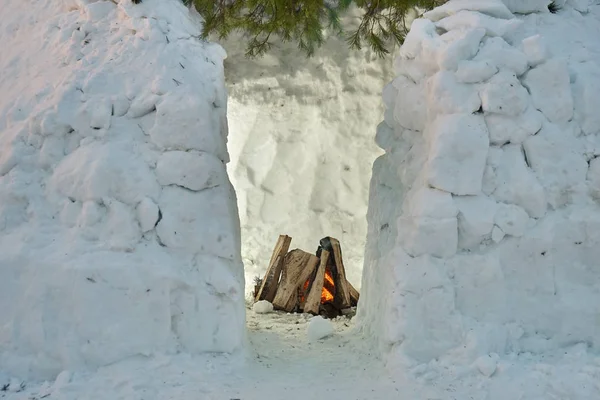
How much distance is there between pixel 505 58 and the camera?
11.2 ft

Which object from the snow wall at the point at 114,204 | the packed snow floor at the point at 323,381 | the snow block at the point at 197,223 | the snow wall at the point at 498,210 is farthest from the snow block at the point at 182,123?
the snow wall at the point at 498,210

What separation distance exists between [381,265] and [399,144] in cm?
82

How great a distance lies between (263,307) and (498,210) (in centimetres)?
252

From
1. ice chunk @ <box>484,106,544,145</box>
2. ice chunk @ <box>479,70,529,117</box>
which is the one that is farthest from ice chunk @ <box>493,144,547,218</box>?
ice chunk @ <box>479,70,529,117</box>

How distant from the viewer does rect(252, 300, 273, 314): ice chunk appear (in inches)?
203

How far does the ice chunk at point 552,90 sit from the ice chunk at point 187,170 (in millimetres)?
1930

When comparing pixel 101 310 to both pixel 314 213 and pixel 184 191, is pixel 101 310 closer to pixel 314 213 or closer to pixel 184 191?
pixel 184 191

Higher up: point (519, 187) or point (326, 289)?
point (519, 187)

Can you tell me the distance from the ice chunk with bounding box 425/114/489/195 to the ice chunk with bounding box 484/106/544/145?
83 millimetres

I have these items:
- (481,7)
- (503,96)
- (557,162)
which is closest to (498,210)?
(557,162)

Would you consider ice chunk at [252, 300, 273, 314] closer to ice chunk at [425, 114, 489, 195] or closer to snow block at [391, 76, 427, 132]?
snow block at [391, 76, 427, 132]

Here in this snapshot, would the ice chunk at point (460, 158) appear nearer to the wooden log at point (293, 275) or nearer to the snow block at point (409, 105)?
the snow block at point (409, 105)

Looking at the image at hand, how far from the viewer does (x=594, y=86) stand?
11.3ft

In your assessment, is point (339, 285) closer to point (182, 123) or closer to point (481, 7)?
point (182, 123)
